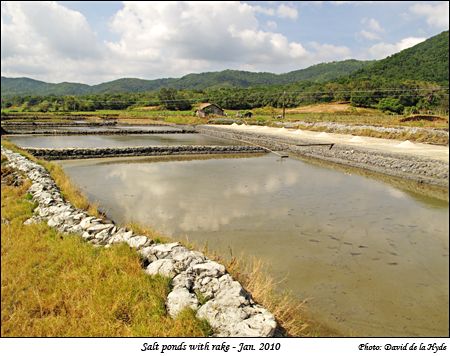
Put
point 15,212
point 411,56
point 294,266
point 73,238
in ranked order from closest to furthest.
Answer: point 73,238, point 294,266, point 15,212, point 411,56

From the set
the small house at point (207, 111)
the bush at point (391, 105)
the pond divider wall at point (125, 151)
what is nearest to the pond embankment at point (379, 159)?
the pond divider wall at point (125, 151)

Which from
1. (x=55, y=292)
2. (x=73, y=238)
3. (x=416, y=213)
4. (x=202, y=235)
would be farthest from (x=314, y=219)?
(x=55, y=292)

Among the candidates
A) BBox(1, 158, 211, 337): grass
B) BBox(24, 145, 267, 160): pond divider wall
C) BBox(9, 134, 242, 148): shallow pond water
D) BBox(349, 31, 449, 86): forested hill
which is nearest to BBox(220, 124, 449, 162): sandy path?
BBox(24, 145, 267, 160): pond divider wall

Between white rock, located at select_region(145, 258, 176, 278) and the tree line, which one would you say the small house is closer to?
the tree line

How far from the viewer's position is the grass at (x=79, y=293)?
165 inches

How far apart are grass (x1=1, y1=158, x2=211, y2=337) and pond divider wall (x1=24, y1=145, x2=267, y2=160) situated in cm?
1835

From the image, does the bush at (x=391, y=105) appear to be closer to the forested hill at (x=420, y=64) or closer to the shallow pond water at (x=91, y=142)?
the forested hill at (x=420, y=64)

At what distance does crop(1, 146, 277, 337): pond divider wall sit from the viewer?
13.3ft

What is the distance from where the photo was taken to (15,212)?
8.73 meters

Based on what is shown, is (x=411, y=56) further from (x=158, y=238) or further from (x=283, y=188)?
(x=158, y=238)

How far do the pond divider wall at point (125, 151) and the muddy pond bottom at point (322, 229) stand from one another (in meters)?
5.91

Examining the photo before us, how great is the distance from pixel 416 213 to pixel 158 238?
8.01 m

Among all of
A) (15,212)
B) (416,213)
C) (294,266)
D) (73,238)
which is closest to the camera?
(73,238)

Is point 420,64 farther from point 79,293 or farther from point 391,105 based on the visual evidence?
point 79,293
